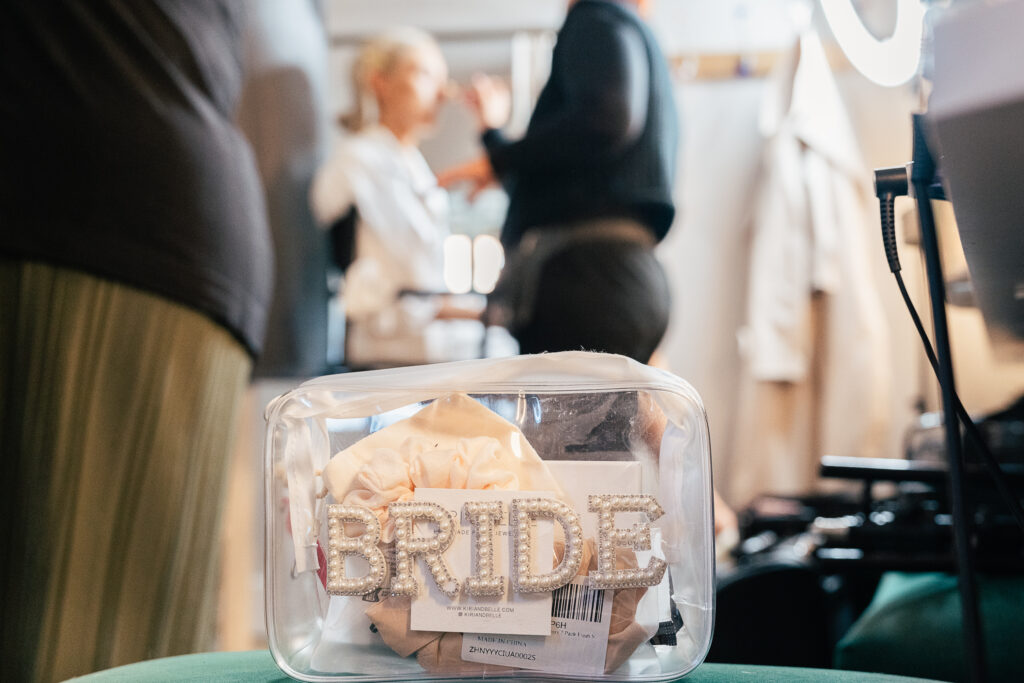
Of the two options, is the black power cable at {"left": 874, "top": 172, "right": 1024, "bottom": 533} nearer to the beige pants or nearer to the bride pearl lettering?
the bride pearl lettering

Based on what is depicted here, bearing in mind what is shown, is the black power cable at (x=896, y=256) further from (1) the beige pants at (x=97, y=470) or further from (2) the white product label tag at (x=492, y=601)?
(1) the beige pants at (x=97, y=470)

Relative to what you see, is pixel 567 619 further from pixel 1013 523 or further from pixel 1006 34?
pixel 1013 523

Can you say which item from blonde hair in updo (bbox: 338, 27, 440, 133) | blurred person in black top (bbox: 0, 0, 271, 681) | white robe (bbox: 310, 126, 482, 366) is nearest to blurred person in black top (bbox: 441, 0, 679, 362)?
blurred person in black top (bbox: 0, 0, 271, 681)

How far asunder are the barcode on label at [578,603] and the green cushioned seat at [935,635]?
0.30 meters

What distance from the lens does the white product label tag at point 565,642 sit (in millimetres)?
347

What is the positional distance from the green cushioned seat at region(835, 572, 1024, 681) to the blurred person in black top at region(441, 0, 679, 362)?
323mm

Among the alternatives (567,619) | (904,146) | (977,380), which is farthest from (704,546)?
(904,146)

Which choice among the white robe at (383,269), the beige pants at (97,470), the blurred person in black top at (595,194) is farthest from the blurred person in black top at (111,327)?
the white robe at (383,269)

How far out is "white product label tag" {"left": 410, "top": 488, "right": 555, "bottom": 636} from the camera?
0.35 metres

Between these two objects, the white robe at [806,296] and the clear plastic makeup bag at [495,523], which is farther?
the white robe at [806,296]

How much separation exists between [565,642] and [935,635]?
0.32 m

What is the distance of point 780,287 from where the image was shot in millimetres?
2018

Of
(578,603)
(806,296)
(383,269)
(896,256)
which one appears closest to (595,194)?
(896,256)

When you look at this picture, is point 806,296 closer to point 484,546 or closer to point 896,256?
point 896,256
